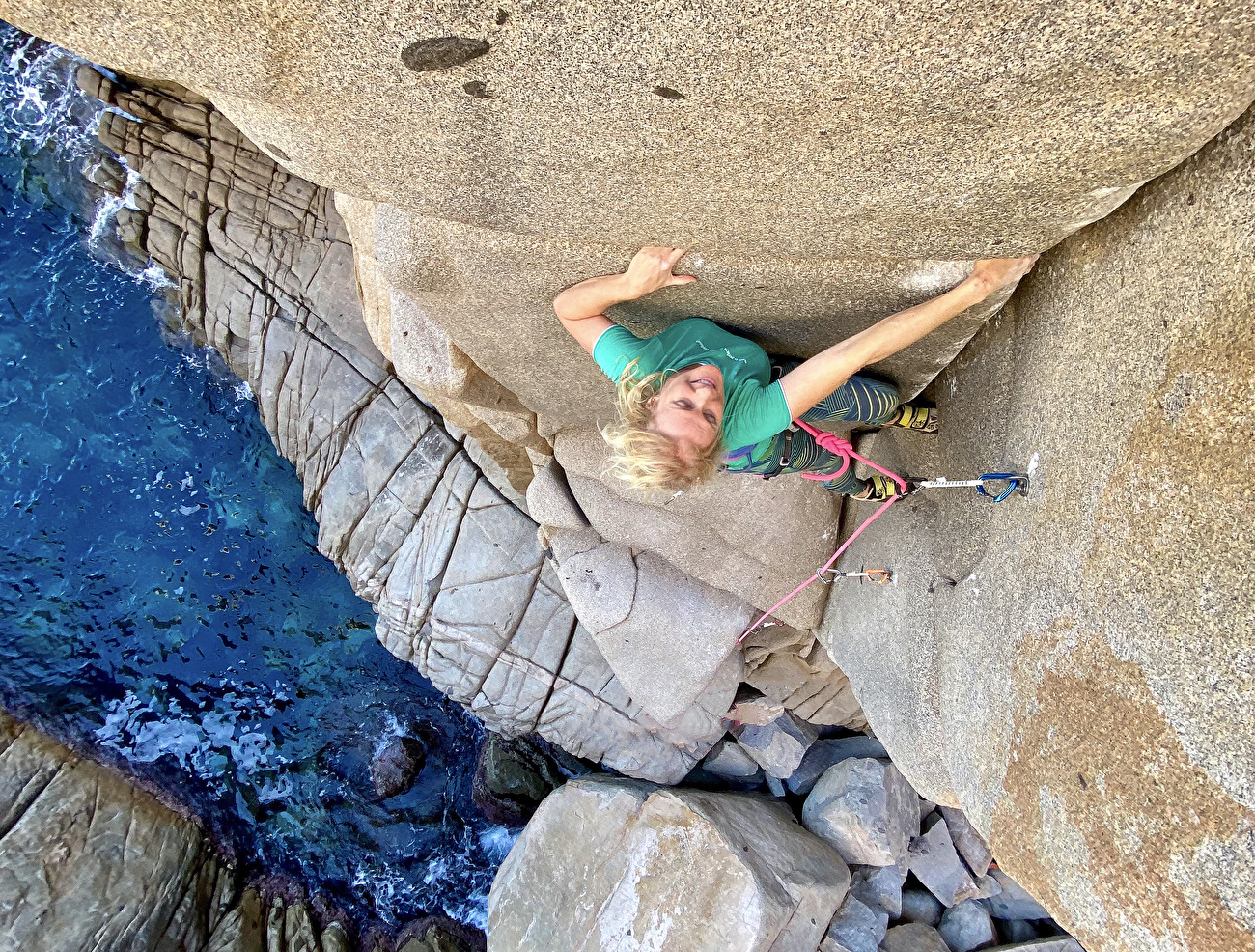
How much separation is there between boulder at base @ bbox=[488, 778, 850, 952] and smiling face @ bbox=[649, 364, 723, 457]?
3409 millimetres

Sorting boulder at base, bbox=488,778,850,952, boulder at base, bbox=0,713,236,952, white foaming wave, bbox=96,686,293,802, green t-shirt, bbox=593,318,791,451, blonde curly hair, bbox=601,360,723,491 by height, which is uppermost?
green t-shirt, bbox=593,318,791,451

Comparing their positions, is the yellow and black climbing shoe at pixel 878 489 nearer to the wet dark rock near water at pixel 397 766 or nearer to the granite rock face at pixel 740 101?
the granite rock face at pixel 740 101

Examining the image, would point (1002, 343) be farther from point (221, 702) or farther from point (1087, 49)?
point (221, 702)

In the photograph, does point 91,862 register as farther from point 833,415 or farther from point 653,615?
point 833,415

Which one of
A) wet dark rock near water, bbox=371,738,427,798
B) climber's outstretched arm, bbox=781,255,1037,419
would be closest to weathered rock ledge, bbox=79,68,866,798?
wet dark rock near water, bbox=371,738,427,798

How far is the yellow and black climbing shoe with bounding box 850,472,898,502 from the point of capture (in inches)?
147

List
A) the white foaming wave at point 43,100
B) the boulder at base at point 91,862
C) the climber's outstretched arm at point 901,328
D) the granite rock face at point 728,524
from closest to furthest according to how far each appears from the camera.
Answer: the climber's outstretched arm at point 901,328 < the granite rock face at point 728,524 < the boulder at base at point 91,862 < the white foaming wave at point 43,100

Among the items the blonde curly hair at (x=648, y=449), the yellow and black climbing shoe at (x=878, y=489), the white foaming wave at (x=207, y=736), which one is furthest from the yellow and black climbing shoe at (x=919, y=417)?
the white foaming wave at (x=207, y=736)

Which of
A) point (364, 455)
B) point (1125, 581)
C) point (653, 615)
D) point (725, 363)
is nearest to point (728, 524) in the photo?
point (653, 615)

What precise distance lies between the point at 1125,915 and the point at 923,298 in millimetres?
1927

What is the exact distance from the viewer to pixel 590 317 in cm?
296

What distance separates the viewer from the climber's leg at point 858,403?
10.4 feet

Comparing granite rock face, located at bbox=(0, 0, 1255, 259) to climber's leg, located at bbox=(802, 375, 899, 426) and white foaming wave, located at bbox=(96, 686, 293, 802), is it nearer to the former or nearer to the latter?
climber's leg, located at bbox=(802, 375, 899, 426)

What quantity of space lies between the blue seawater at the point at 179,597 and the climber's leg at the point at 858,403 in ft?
18.1
